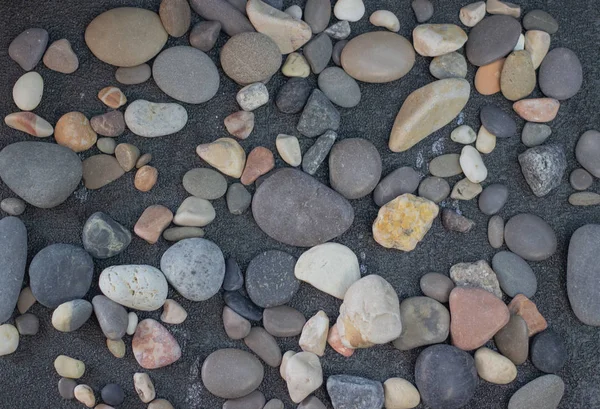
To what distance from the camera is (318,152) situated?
0.98m

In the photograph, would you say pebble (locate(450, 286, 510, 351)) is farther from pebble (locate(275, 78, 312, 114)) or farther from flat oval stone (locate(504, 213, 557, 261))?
pebble (locate(275, 78, 312, 114))

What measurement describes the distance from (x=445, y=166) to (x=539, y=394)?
378 mm

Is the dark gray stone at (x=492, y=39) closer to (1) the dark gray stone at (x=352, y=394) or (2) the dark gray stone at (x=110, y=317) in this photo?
(1) the dark gray stone at (x=352, y=394)

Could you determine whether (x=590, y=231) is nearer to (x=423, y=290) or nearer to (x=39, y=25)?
(x=423, y=290)

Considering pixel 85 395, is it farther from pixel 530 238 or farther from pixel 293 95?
pixel 530 238

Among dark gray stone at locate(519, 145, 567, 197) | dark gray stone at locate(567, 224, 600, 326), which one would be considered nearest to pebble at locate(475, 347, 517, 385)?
dark gray stone at locate(567, 224, 600, 326)

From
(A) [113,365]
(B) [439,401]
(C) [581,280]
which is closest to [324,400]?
(B) [439,401]

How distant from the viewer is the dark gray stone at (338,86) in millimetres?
1003

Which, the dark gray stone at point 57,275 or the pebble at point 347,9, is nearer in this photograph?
the dark gray stone at point 57,275

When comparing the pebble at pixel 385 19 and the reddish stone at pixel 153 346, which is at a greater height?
the pebble at pixel 385 19

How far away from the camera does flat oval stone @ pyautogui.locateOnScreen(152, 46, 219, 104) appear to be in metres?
0.98

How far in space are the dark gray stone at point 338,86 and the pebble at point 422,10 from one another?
0.16 metres

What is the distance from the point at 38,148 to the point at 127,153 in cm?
13

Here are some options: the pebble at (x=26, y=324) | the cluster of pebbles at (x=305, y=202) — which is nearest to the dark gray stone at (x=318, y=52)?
the cluster of pebbles at (x=305, y=202)
